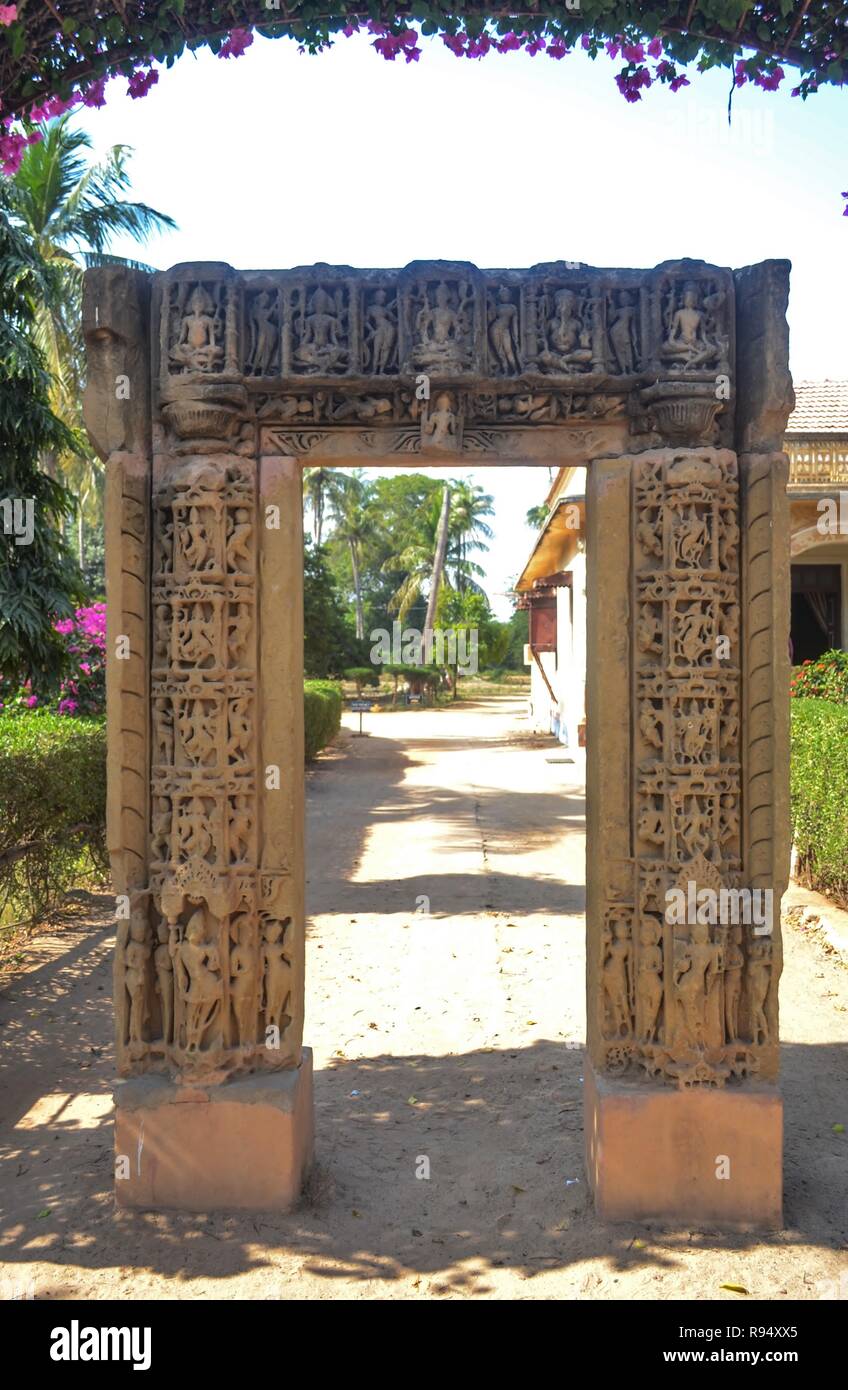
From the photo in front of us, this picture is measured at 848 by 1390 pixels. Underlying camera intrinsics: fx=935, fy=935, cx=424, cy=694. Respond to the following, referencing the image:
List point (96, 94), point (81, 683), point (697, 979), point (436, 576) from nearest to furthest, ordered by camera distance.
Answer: point (697, 979) → point (96, 94) → point (81, 683) → point (436, 576)

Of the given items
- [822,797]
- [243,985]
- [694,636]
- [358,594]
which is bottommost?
[243,985]

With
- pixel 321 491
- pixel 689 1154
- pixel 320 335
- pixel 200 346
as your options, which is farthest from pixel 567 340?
pixel 321 491

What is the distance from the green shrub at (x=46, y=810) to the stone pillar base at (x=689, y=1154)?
4.88 meters

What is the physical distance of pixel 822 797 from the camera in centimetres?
785

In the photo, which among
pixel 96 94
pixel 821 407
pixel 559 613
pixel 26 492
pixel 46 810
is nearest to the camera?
pixel 96 94

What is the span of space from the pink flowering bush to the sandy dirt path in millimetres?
2352

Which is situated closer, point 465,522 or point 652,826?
point 652,826

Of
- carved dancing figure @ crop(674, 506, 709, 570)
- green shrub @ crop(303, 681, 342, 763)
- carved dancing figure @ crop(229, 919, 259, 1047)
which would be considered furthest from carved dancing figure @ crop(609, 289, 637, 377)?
green shrub @ crop(303, 681, 342, 763)

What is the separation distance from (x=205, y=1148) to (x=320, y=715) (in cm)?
1525

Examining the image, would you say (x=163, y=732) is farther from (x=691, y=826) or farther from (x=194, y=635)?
(x=691, y=826)

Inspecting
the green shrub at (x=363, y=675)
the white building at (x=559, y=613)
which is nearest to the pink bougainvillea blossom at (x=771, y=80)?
the white building at (x=559, y=613)

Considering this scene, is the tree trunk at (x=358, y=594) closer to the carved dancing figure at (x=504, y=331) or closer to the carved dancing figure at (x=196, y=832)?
the carved dancing figure at (x=504, y=331)

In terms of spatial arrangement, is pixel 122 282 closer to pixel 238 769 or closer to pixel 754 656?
pixel 238 769

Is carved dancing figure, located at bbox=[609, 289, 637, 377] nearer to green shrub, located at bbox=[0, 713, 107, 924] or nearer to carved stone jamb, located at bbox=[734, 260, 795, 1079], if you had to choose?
carved stone jamb, located at bbox=[734, 260, 795, 1079]
